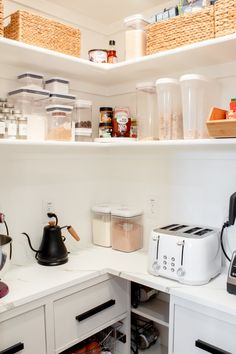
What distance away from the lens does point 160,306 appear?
6.32 ft

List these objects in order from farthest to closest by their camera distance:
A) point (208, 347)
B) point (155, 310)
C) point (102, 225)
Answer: point (102, 225) → point (155, 310) → point (208, 347)

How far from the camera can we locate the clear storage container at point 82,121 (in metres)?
1.90

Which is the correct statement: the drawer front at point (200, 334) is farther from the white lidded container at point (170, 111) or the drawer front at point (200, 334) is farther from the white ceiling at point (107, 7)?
the white ceiling at point (107, 7)

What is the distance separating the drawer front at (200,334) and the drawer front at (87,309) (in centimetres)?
43

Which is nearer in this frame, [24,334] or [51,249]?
[24,334]

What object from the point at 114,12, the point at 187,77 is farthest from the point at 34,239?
the point at 114,12

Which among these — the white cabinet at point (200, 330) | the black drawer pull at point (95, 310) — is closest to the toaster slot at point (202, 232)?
the white cabinet at point (200, 330)

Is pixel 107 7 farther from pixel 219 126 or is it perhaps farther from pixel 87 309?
pixel 87 309

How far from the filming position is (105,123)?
2.01 meters

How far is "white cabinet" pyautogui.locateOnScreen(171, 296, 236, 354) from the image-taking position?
132cm

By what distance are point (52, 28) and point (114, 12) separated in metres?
0.61

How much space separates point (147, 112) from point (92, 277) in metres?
0.95

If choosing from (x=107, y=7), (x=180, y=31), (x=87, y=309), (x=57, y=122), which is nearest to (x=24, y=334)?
(x=87, y=309)

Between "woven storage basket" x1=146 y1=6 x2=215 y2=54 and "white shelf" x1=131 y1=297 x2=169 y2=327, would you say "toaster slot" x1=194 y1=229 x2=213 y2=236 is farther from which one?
"woven storage basket" x1=146 y1=6 x2=215 y2=54
